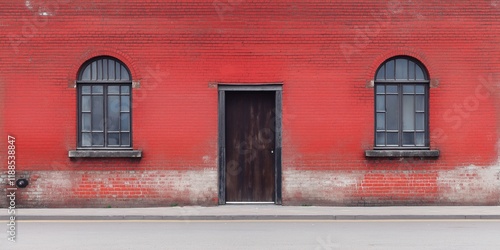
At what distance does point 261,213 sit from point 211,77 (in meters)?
3.36

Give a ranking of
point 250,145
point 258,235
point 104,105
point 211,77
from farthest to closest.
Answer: point 250,145 → point 104,105 → point 211,77 → point 258,235

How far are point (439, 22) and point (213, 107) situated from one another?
17.3ft

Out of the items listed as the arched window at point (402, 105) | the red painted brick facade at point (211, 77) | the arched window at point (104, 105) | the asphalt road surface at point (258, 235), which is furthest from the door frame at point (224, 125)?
the asphalt road surface at point (258, 235)

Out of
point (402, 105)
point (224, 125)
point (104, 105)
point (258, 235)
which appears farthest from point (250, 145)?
point (258, 235)

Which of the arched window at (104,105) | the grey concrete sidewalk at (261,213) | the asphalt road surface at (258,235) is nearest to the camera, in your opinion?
the asphalt road surface at (258,235)

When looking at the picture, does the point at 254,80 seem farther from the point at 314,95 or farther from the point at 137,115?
the point at 137,115

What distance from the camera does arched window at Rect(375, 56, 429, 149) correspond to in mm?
17234

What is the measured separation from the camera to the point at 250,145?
56.7 ft

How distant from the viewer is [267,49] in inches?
667

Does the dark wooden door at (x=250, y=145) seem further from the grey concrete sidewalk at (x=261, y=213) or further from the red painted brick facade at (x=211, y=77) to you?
the grey concrete sidewalk at (x=261, y=213)

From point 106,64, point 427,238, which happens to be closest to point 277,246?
point 427,238

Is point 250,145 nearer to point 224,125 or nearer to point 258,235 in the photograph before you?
point 224,125

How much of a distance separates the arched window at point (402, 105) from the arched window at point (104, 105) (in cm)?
554

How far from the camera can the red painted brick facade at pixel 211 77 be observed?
17.0m
